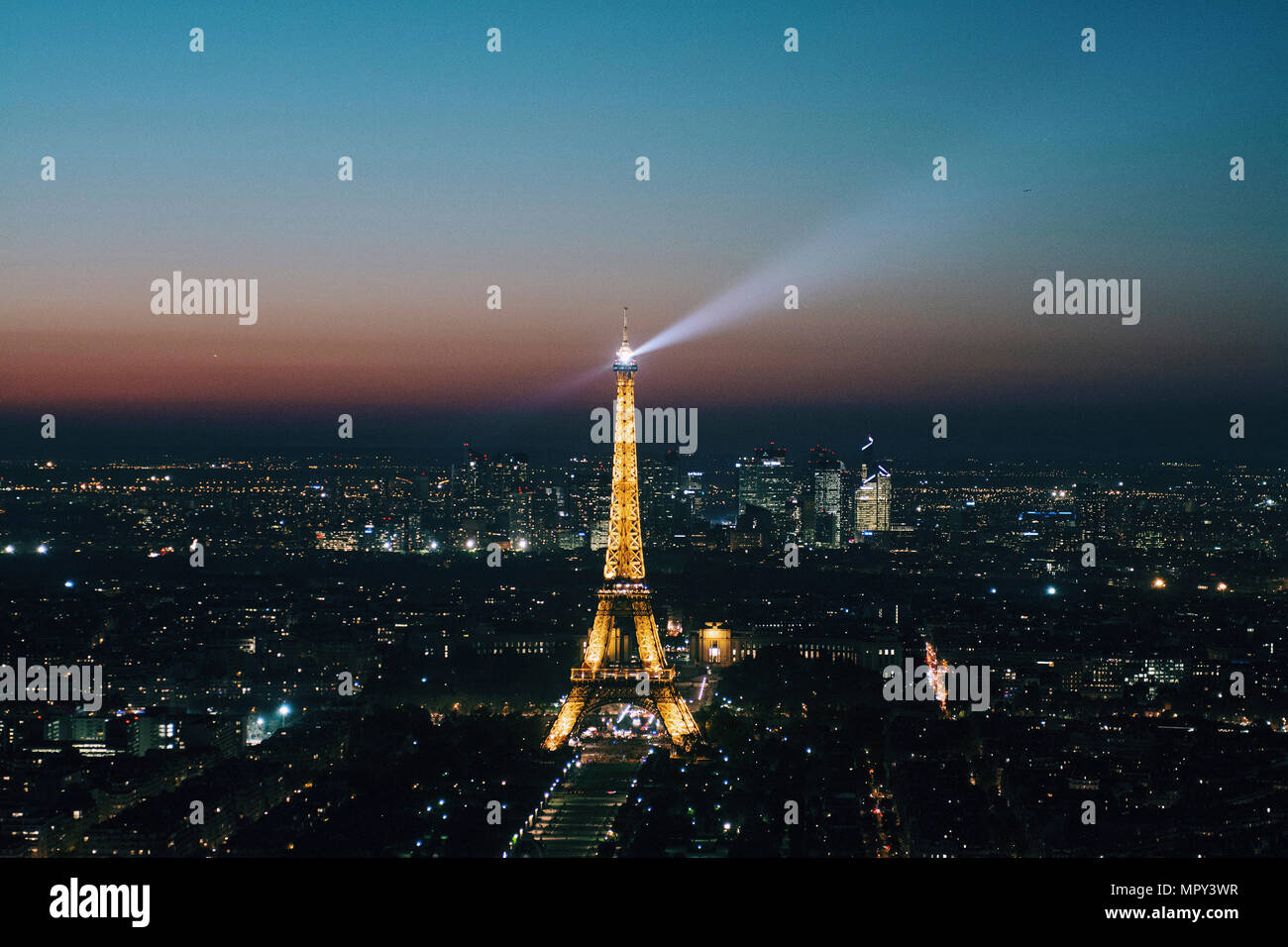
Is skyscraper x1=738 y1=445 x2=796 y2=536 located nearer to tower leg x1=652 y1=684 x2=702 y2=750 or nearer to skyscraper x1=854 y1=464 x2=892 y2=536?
skyscraper x1=854 y1=464 x2=892 y2=536

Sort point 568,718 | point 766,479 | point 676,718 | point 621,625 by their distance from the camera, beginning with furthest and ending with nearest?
point 766,479
point 621,625
point 676,718
point 568,718

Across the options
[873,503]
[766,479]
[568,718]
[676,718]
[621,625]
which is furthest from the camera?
[766,479]

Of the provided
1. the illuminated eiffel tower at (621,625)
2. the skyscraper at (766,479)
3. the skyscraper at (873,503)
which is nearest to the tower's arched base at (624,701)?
the illuminated eiffel tower at (621,625)

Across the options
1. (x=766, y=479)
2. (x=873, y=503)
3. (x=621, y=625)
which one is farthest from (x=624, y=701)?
(x=766, y=479)

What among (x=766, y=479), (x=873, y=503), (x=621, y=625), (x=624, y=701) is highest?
(x=766, y=479)

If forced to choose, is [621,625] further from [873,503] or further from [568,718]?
[873,503]

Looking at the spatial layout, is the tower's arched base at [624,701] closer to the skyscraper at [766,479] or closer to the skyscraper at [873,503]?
the skyscraper at [873,503]

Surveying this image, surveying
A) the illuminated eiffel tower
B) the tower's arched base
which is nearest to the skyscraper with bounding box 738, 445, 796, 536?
the illuminated eiffel tower
